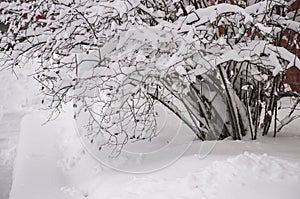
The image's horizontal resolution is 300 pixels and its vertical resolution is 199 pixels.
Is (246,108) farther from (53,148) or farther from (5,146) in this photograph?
(5,146)

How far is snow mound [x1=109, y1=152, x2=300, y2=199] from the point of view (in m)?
2.65

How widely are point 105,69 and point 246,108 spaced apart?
5.24 ft

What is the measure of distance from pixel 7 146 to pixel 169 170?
3063 millimetres

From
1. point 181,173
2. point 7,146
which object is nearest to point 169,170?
point 181,173

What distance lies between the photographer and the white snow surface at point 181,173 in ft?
8.95

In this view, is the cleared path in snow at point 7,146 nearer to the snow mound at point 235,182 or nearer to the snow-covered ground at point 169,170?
the snow-covered ground at point 169,170

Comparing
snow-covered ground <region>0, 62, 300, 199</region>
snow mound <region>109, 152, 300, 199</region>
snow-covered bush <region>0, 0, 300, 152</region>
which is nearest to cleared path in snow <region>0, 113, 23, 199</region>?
snow-covered ground <region>0, 62, 300, 199</region>

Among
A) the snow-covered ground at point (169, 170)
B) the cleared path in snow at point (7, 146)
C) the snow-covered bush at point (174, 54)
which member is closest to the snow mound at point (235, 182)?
the snow-covered ground at point (169, 170)

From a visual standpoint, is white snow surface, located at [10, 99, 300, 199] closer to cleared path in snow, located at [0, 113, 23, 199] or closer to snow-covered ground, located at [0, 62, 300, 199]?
snow-covered ground, located at [0, 62, 300, 199]

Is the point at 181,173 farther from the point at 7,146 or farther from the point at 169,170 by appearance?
the point at 7,146

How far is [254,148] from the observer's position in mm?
3529

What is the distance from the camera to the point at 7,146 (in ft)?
17.8

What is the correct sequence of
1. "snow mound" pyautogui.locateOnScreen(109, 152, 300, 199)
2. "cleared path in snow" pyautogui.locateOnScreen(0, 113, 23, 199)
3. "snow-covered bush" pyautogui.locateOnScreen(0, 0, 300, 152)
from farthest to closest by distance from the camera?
"cleared path in snow" pyautogui.locateOnScreen(0, 113, 23, 199) < "snow-covered bush" pyautogui.locateOnScreen(0, 0, 300, 152) < "snow mound" pyautogui.locateOnScreen(109, 152, 300, 199)

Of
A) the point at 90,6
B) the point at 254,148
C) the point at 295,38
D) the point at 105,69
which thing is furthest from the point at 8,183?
the point at 295,38
